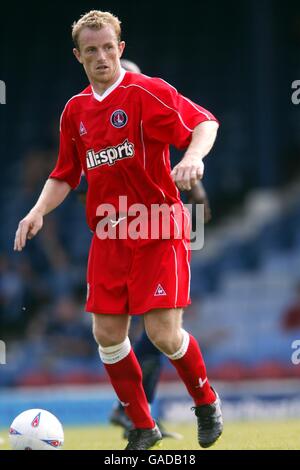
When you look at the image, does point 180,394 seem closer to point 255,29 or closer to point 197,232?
point 197,232

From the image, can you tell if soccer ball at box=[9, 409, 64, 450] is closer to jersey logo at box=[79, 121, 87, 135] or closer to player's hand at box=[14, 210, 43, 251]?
player's hand at box=[14, 210, 43, 251]

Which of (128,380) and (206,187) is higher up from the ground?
(206,187)

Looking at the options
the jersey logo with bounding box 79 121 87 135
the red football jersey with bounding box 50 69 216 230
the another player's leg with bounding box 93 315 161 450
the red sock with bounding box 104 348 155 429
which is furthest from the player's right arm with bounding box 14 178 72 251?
the red sock with bounding box 104 348 155 429

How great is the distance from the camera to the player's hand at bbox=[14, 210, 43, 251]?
5000mm

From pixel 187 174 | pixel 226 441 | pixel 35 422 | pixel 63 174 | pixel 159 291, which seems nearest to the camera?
pixel 187 174

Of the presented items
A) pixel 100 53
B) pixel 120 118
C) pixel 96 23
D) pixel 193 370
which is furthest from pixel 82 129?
pixel 193 370

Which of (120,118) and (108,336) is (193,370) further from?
(120,118)

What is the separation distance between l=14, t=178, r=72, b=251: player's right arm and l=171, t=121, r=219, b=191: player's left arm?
853 mm

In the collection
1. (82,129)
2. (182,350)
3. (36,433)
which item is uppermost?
(82,129)

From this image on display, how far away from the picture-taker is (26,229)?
5.04 metres

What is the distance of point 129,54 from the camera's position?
53.0ft

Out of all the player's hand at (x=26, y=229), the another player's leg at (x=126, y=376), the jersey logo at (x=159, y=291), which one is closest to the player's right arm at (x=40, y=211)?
the player's hand at (x=26, y=229)

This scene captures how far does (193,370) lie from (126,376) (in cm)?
34

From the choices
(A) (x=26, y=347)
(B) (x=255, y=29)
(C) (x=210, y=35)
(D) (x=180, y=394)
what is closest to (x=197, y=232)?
(D) (x=180, y=394)
